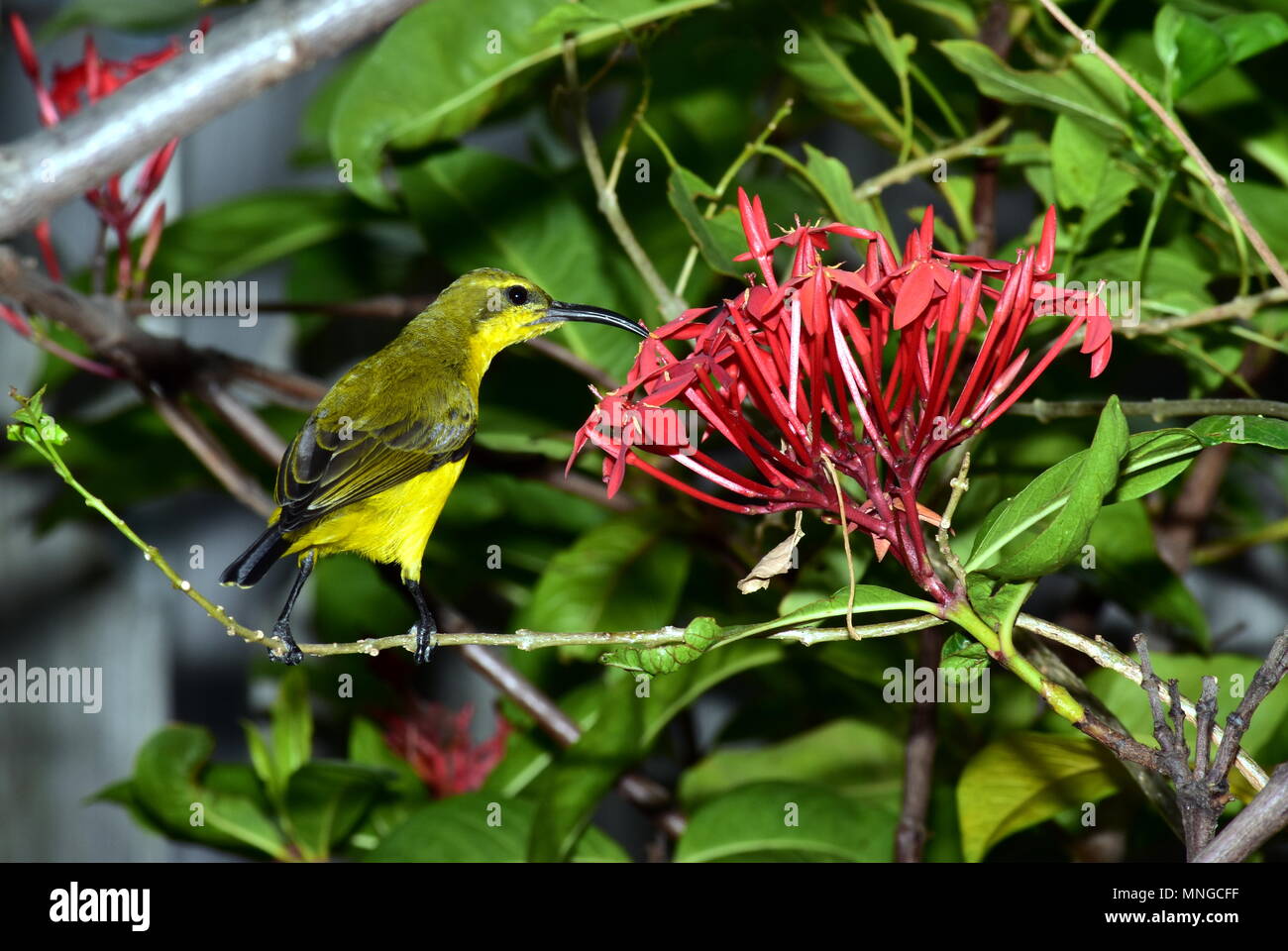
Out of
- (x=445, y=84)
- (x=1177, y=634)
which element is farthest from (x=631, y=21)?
(x=1177, y=634)

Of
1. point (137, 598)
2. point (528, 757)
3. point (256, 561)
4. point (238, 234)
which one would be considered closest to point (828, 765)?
point (528, 757)

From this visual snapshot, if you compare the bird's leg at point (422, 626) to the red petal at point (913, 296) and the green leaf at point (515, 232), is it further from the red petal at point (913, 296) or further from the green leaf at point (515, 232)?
the green leaf at point (515, 232)

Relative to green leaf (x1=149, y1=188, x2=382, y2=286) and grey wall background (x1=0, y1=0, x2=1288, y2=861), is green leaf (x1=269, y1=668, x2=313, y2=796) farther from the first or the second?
green leaf (x1=149, y1=188, x2=382, y2=286)

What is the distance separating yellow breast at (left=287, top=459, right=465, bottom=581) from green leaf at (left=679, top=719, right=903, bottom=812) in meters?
0.55

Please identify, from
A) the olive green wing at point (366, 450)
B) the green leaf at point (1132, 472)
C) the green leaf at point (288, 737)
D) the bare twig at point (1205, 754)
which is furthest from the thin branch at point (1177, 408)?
the green leaf at point (288, 737)

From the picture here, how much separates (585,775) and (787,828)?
21 cm

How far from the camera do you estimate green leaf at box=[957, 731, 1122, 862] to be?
32.1 inches

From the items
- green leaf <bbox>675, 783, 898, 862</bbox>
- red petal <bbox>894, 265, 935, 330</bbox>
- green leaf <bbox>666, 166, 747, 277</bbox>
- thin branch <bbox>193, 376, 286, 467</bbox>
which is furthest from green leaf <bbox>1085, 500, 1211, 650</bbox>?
thin branch <bbox>193, 376, 286, 467</bbox>

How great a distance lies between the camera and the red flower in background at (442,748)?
4.66 ft

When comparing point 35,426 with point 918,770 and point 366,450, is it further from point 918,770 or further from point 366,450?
point 918,770

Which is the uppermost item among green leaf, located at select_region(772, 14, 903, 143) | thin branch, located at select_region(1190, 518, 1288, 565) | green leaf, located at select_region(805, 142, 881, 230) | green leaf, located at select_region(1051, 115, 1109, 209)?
green leaf, located at select_region(772, 14, 903, 143)

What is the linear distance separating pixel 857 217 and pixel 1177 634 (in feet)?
2.46

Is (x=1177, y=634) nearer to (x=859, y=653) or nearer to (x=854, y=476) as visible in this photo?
(x=859, y=653)

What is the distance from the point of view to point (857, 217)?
784 millimetres
